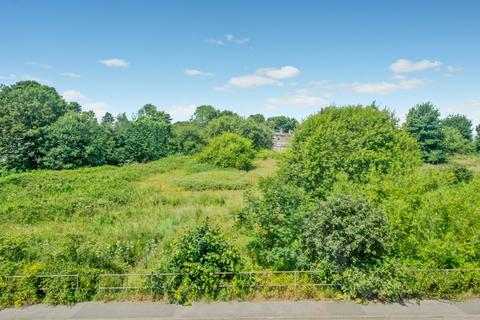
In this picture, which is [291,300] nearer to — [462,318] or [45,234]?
[462,318]

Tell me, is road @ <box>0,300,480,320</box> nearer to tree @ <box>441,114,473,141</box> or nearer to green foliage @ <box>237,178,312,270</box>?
green foliage @ <box>237,178,312,270</box>

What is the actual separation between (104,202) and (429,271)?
21.9m

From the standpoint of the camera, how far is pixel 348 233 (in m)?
10.6

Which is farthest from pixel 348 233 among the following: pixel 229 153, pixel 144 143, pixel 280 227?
pixel 144 143

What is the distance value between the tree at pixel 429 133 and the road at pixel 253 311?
164 ft

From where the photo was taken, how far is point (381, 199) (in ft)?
46.8

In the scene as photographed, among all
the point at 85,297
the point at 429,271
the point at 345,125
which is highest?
the point at 345,125

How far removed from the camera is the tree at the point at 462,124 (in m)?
86.2

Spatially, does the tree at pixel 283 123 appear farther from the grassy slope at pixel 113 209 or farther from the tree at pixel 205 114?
the grassy slope at pixel 113 209

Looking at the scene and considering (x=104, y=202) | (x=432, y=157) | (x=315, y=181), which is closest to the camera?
(x=315, y=181)

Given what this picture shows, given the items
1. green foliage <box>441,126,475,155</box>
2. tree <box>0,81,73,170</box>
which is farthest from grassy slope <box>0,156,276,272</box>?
green foliage <box>441,126,475,155</box>

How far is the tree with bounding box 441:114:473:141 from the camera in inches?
3396

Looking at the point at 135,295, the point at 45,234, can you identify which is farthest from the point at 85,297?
the point at 45,234

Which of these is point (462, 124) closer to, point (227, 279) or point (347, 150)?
point (347, 150)
